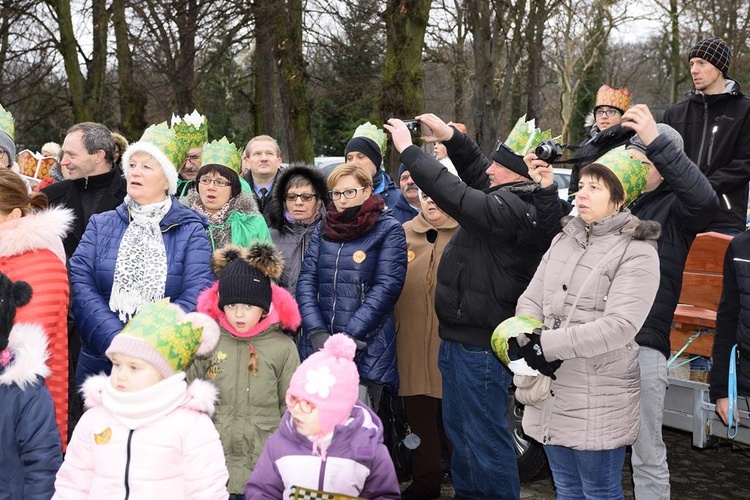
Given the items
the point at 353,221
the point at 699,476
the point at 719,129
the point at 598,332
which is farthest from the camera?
the point at 699,476

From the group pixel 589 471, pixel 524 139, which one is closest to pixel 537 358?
pixel 589 471

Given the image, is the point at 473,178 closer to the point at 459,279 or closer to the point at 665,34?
the point at 459,279

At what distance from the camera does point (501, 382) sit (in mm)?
4281

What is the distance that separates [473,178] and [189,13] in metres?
11.5

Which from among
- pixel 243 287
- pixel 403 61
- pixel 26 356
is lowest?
pixel 26 356

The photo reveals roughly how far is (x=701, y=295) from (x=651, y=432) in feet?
3.89

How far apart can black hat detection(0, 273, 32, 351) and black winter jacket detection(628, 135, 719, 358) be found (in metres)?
2.72

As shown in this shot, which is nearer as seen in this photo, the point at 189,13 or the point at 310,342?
the point at 310,342

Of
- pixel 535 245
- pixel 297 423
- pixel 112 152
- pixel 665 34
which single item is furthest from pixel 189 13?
pixel 665 34

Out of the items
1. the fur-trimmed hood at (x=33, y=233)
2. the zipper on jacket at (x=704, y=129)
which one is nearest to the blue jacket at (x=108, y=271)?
the fur-trimmed hood at (x=33, y=233)

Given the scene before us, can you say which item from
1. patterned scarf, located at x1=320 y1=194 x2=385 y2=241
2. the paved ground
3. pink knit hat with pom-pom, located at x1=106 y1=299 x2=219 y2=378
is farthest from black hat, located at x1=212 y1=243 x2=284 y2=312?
the paved ground

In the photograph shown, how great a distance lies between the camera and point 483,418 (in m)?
4.30

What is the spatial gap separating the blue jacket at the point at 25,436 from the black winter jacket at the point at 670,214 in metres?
2.62

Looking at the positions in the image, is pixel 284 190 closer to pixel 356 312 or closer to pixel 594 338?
pixel 356 312
